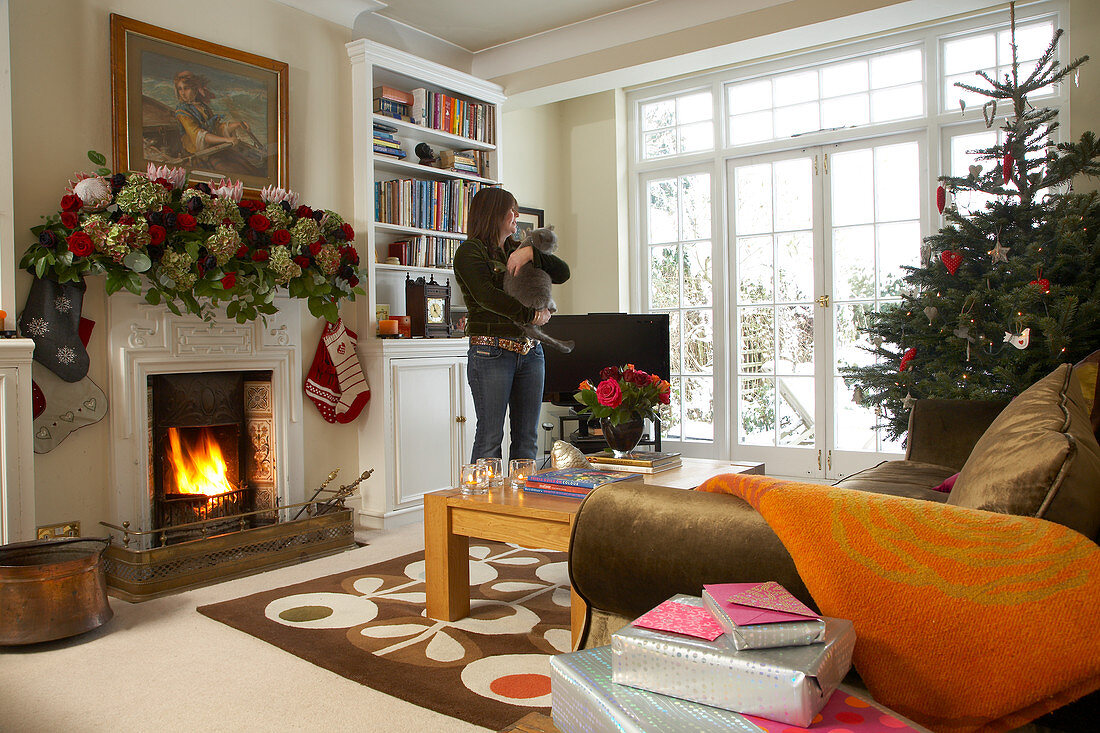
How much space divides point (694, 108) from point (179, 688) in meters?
4.77

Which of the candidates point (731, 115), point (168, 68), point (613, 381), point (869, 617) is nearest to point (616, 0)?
point (731, 115)

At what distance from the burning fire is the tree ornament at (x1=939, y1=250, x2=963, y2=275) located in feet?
11.0

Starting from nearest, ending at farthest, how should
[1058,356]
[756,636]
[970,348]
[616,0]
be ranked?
[756,636]
[1058,356]
[970,348]
[616,0]

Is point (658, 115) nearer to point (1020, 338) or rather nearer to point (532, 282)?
point (532, 282)

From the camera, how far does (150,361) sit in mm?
3170

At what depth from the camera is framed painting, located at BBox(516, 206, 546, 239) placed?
542 cm

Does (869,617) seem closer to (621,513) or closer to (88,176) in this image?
(621,513)

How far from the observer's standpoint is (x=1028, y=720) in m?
0.95

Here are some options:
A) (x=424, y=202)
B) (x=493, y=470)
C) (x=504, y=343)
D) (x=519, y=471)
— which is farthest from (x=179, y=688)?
(x=424, y=202)

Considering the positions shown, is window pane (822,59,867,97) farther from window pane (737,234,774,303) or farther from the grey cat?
the grey cat

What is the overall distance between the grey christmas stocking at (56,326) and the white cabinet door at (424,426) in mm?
1397

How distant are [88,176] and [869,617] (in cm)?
306

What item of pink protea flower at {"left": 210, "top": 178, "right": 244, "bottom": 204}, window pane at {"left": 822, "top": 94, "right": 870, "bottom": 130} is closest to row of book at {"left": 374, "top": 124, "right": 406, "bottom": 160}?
pink protea flower at {"left": 210, "top": 178, "right": 244, "bottom": 204}

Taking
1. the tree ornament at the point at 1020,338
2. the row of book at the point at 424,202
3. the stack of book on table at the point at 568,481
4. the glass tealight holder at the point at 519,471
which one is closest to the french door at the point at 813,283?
the tree ornament at the point at 1020,338
